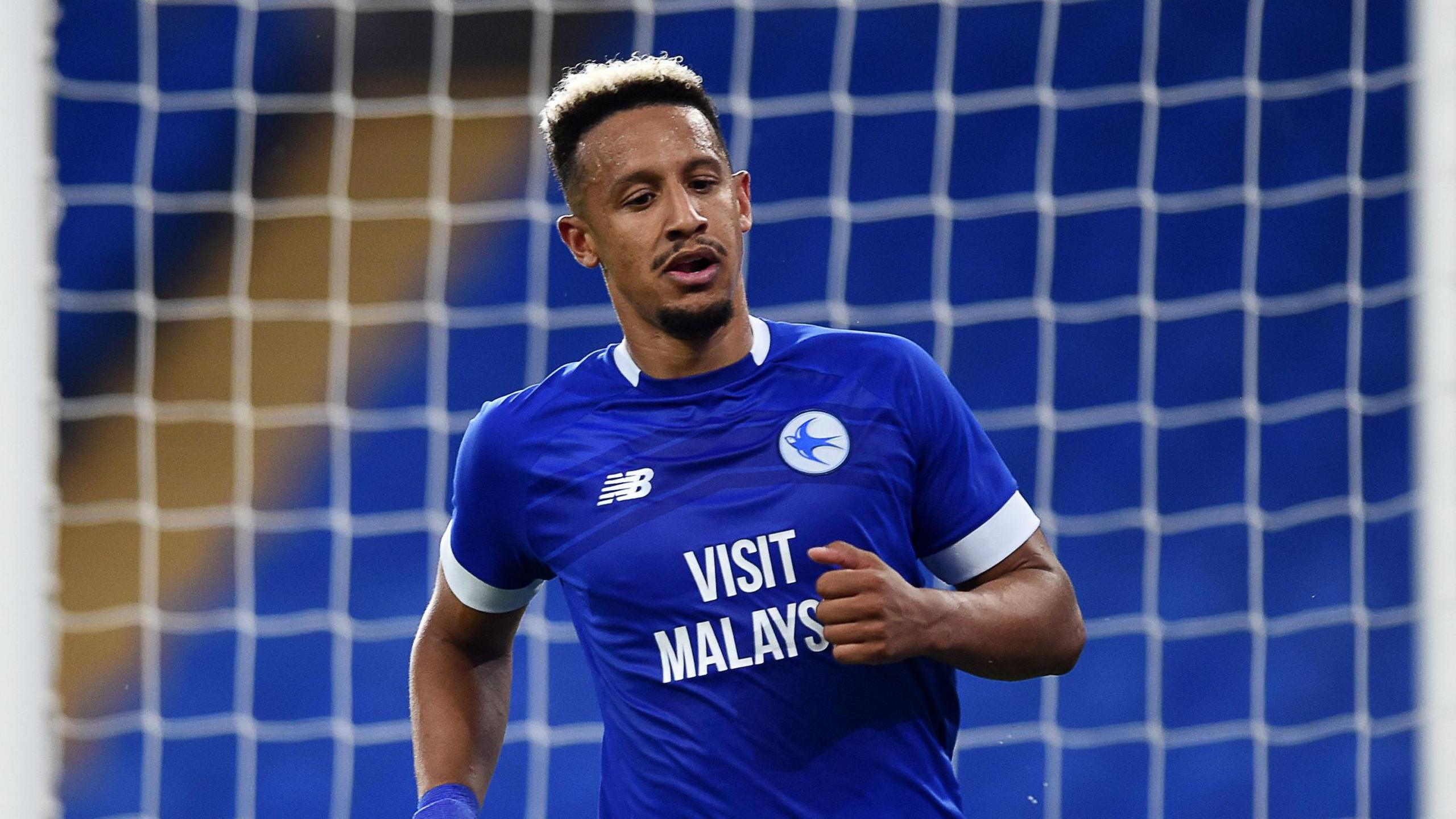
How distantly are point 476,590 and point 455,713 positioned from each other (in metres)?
0.15

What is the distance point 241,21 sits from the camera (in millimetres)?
4043

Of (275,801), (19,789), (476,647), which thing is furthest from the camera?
(275,801)

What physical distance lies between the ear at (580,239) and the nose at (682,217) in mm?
134

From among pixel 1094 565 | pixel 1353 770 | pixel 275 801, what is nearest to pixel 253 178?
pixel 275 801

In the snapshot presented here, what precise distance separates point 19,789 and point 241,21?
6.56ft

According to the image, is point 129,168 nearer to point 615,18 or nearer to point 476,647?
point 615,18

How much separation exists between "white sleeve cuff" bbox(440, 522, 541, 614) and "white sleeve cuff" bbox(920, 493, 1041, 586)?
20.8 inches

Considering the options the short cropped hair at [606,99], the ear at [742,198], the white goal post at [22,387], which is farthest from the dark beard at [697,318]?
the white goal post at [22,387]

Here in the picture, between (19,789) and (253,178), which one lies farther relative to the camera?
(253,178)

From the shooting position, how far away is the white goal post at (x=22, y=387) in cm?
285

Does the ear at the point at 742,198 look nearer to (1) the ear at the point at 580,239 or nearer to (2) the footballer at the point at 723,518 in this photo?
(2) the footballer at the point at 723,518

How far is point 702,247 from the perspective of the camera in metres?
1.77

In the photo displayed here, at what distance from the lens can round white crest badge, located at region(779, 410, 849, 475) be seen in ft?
5.68

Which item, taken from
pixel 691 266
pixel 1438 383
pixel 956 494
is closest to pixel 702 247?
pixel 691 266
